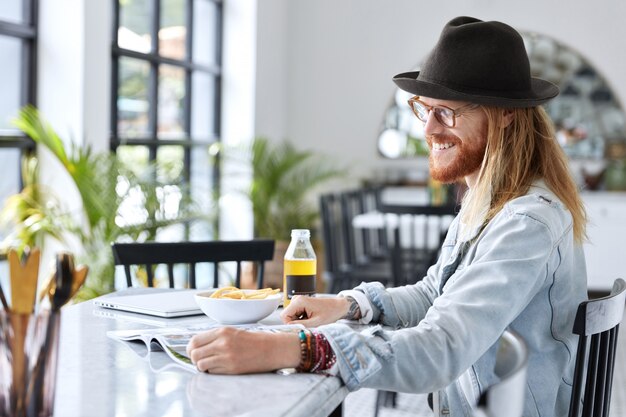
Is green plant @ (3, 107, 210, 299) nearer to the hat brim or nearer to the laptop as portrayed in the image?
the laptop

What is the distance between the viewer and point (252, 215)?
20.5 ft

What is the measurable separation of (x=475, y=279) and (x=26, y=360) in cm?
72

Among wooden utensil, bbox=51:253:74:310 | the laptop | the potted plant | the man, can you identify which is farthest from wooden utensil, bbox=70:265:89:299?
the potted plant

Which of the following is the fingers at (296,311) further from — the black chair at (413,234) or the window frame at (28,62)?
the window frame at (28,62)

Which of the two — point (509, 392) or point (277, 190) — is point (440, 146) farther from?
point (277, 190)

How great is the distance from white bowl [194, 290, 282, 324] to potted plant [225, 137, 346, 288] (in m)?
4.11

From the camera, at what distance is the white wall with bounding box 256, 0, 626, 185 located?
6.70 m

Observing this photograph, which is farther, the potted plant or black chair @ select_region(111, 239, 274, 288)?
the potted plant

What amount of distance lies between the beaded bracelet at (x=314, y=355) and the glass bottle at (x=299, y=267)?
437 millimetres

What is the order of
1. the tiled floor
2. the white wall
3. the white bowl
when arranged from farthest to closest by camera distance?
the white wall < the tiled floor < the white bowl

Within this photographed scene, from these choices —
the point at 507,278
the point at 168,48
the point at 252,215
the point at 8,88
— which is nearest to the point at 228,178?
the point at 252,215

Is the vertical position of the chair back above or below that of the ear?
below

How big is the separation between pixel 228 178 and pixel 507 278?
16.1ft

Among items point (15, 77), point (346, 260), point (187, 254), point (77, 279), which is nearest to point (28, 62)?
point (15, 77)
